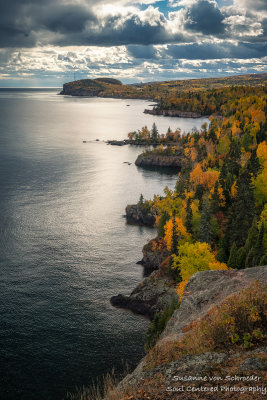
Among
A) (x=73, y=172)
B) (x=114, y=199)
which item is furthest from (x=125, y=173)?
(x=114, y=199)

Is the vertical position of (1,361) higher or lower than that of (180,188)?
lower

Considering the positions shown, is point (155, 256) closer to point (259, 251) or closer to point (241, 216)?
point (241, 216)

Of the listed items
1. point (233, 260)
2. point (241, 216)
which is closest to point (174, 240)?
point (233, 260)

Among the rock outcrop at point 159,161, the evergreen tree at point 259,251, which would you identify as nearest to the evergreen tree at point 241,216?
the evergreen tree at point 259,251

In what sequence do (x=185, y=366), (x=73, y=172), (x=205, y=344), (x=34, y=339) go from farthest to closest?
(x=73, y=172) < (x=34, y=339) < (x=205, y=344) < (x=185, y=366)

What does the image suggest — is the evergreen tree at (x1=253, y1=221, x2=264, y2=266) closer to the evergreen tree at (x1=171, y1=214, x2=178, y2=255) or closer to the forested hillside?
the forested hillside

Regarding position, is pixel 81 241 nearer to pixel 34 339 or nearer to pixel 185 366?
pixel 34 339

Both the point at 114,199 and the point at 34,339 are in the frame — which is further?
the point at 114,199
